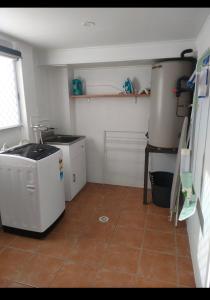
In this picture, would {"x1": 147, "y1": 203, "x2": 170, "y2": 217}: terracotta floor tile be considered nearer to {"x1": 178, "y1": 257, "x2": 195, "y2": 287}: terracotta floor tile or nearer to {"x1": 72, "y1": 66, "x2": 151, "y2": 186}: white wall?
{"x1": 72, "y1": 66, "x2": 151, "y2": 186}: white wall

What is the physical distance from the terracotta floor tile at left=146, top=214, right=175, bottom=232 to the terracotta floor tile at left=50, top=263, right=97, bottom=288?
35.6 inches

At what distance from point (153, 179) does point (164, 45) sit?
1.76 metres

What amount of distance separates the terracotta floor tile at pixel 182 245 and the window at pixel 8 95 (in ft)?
7.50

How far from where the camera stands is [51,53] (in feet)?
9.52

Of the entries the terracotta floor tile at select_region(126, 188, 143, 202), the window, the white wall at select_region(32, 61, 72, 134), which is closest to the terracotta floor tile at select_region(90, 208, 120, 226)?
the terracotta floor tile at select_region(126, 188, 143, 202)

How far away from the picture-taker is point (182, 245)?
6.80 ft

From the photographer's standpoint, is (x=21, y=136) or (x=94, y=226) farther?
(x=21, y=136)

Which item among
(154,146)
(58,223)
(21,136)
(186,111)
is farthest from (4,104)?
(186,111)

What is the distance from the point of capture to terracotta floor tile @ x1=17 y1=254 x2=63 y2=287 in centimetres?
165

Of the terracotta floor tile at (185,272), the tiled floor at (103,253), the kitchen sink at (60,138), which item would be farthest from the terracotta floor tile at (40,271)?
the kitchen sink at (60,138)

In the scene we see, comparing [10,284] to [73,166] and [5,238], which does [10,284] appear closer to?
[5,238]

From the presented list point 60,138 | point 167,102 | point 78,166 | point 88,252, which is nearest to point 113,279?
point 88,252

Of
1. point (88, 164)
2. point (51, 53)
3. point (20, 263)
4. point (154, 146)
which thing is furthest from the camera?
point (88, 164)

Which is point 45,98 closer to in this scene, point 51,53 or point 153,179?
point 51,53
